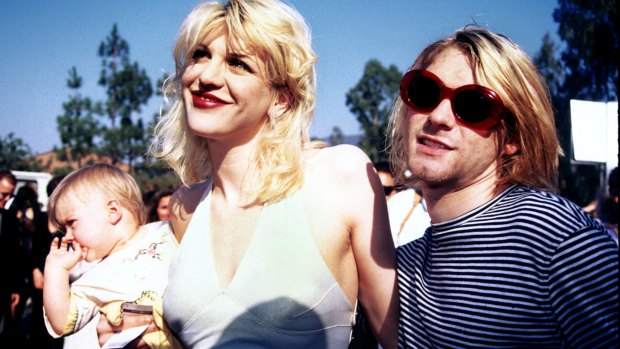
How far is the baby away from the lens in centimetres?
207

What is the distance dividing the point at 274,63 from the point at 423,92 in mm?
595

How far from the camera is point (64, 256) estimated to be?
2.25 m

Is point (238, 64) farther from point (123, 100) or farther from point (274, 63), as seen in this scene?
point (123, 100)

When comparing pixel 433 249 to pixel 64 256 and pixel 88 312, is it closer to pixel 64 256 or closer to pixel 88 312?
pixel 88 312

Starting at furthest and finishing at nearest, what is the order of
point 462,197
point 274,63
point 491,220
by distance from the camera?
point 274,63 < point 462,197 < point 491,220

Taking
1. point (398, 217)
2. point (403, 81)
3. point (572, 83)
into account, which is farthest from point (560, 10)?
point (403, 81)

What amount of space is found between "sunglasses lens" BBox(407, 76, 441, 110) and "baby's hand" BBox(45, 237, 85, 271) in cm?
164

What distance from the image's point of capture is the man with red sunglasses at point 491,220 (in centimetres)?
122

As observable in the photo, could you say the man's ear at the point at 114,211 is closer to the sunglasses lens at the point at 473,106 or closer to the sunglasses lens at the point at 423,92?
the sunglasses lens at the point at 423,92

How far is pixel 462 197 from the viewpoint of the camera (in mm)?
1537

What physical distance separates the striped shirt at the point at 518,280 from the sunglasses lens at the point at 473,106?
24 centimetres

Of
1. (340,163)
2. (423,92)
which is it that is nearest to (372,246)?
(340,163)

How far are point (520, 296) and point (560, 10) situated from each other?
2366 centimetres

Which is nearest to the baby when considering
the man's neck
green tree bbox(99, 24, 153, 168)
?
the man's neck
